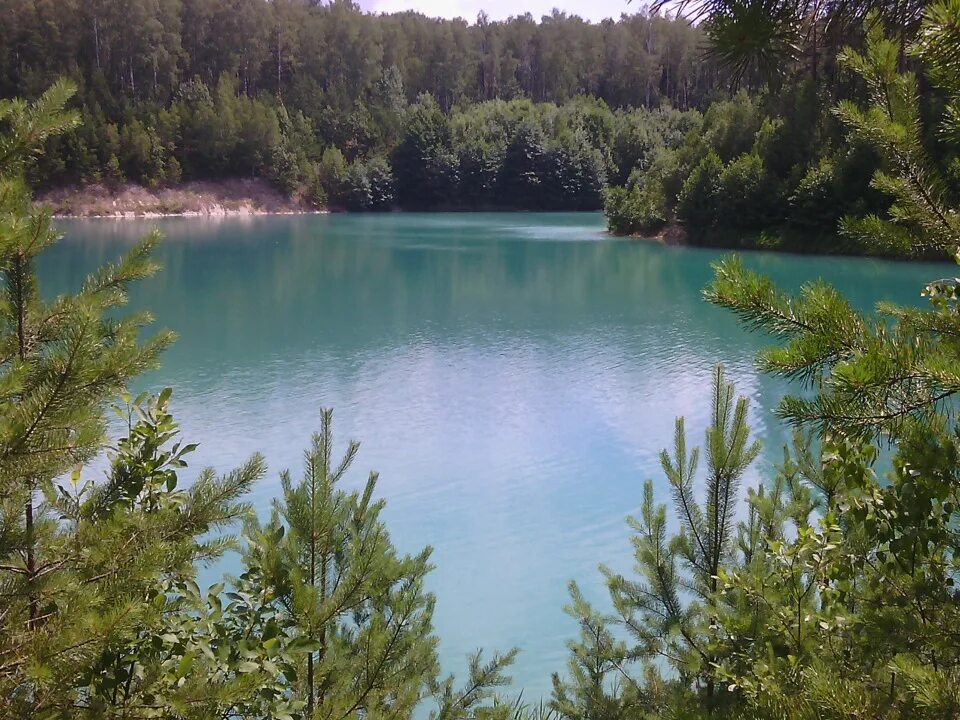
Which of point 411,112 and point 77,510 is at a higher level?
point 411,112

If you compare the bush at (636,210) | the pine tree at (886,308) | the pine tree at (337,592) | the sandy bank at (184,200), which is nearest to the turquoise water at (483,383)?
the pine tree at (337,592)

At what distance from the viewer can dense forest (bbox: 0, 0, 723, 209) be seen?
177ft

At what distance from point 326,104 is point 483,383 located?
181 ft

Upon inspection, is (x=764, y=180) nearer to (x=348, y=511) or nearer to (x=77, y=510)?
(x=348, y=511)

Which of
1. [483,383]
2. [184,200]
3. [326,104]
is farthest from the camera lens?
[326,104]

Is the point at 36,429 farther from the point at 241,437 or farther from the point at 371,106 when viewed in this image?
the point at 371,106

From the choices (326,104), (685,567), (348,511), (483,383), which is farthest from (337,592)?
(326,104)

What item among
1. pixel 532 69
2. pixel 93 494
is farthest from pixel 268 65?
pixel 93 494

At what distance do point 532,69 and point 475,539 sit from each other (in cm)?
7186

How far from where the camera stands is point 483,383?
12.6 metres

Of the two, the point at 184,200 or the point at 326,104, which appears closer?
the point at 184,200

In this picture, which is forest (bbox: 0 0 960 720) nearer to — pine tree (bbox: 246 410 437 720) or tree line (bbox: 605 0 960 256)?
pine tree (bbox: 246 410 437 720)

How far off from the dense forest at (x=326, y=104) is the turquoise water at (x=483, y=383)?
94.2 ft

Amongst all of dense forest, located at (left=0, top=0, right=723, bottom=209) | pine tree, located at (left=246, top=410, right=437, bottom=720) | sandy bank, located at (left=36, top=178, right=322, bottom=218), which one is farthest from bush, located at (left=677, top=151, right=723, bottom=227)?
sandy bank, located at (left=36, top=178, right=322, bottom=218)
